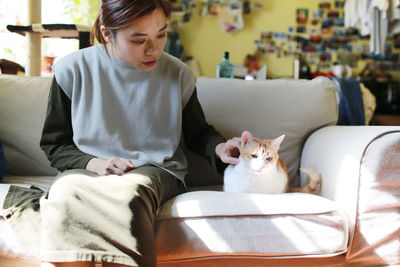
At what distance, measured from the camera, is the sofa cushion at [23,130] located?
1442mm

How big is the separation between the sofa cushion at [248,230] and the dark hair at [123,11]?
20.3 inches

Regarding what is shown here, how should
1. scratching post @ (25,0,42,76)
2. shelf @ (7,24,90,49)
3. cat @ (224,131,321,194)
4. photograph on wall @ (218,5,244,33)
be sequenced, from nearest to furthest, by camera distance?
1. cat @ (224,131,321,194)
2. shelf @ (7,24,90,49)
3. scratching post @ (25,0,42,76)
4. photograph on wall @ (218,5,244,33)

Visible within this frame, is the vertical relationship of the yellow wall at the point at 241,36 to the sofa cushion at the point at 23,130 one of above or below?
above

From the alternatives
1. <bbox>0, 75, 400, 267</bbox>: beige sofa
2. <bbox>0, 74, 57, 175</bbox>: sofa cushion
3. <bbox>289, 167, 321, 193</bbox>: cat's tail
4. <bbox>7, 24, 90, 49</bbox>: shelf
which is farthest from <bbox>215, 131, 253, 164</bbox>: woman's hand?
<bbox>7, 24, 90, 49</bbox>: shelf

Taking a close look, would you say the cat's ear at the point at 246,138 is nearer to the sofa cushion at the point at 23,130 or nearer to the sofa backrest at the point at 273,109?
the sofa backrest at the point at 273,109

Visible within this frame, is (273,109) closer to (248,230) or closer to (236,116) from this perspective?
(236,116)

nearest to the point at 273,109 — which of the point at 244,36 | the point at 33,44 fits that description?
the point at 33,44

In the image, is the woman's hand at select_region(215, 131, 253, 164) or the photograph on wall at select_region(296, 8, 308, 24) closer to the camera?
the woman's hand at select_region(215, 131, 253, 164)

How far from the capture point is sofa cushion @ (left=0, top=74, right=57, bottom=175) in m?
1.44

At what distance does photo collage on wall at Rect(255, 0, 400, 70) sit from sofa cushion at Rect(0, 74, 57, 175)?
9.50 feet

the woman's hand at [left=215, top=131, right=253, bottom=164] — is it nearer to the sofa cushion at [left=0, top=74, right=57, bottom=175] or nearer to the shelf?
the sofa cushion at [left=0, top=74, right=57, bottom=175]

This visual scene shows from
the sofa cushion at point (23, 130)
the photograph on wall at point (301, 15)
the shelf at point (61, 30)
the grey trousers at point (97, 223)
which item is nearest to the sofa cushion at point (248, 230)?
the grey trousers at point (97, 223)

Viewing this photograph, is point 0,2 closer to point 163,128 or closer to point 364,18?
point 163,128

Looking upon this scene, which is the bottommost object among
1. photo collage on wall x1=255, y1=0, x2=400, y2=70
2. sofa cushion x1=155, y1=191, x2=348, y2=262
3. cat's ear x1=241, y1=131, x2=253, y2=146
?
sofa cushion x1=155, y1=191, x2=348, y2=262
